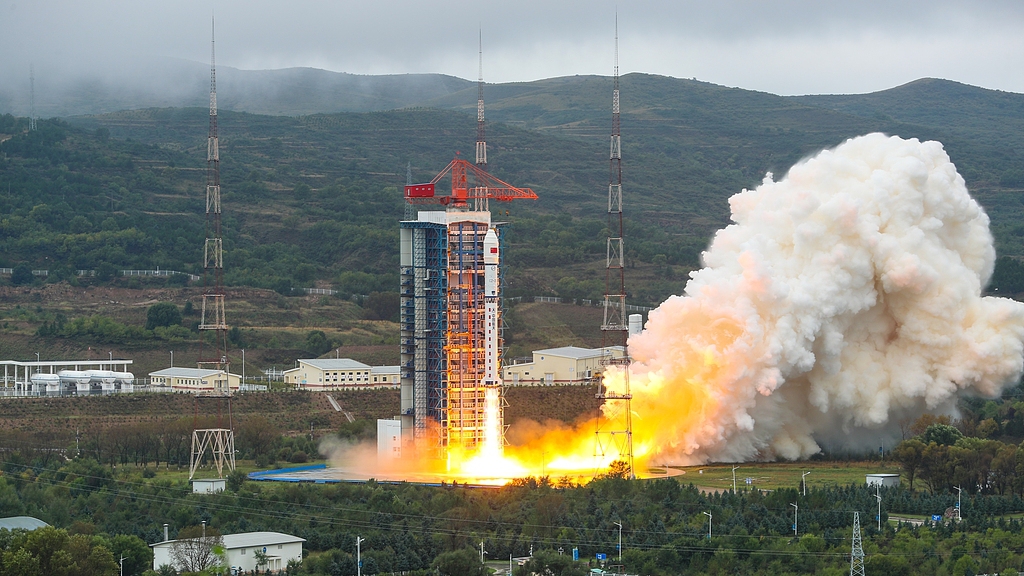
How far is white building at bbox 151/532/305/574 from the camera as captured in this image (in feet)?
177

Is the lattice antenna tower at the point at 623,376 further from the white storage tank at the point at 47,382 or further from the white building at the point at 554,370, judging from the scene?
the white storage tank at the point at 47,382

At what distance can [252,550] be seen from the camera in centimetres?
5494

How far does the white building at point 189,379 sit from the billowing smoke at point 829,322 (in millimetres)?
27845

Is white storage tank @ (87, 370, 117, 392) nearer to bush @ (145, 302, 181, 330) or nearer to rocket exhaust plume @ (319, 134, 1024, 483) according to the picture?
bush @ (145, 302, 181, 330)

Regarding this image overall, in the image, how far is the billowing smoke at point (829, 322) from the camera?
229 ft

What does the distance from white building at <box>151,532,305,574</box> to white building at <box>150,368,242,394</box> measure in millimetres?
33938

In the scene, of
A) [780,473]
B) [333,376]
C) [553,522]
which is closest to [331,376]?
[333,376]

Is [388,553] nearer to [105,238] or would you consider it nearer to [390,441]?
[390,441]

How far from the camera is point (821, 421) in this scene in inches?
Result: 2931

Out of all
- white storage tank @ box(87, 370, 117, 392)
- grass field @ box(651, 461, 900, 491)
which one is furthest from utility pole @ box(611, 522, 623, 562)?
white storage tank @ box(87, 370, 117, 392)

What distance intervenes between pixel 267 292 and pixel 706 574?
2751 inches

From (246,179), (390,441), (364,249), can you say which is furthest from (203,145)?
(390,441)

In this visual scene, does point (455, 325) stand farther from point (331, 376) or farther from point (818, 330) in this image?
point (331, 376)

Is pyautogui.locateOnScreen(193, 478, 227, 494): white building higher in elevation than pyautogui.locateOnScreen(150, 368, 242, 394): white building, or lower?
lower
